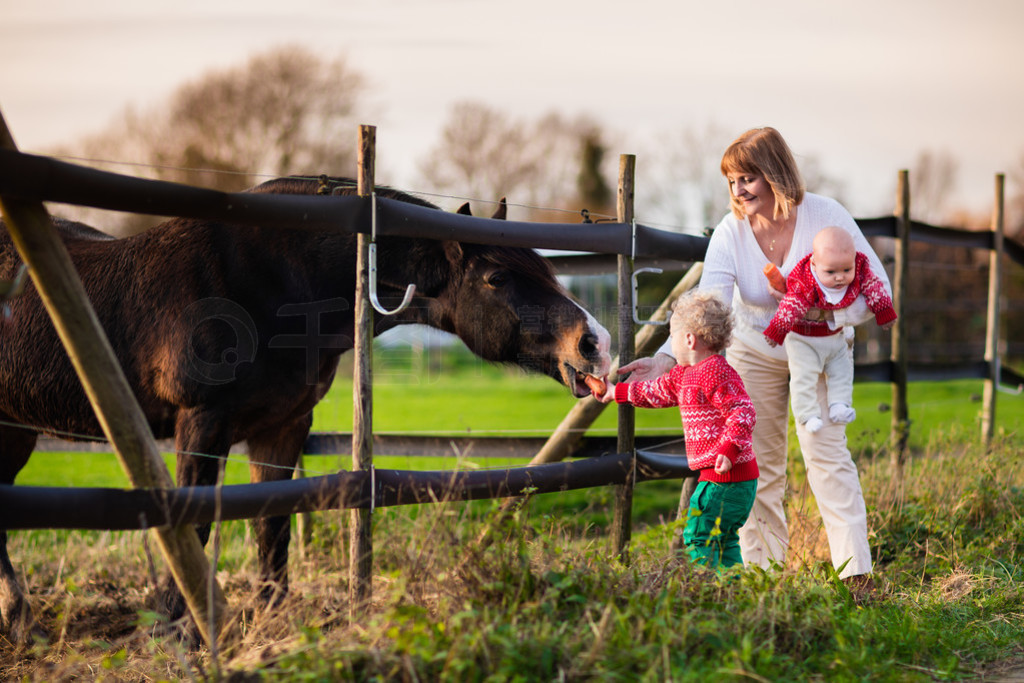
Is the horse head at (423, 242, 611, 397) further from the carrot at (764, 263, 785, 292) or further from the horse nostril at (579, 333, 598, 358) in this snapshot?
the carrot at (764, 263, 785, 292)

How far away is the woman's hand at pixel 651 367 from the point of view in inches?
145

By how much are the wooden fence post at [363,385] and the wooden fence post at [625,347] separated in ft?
4.36

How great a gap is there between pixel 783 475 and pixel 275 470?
8.00 ft

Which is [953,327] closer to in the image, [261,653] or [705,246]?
[705,246]

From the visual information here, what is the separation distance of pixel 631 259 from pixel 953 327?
→ 19.1 meters

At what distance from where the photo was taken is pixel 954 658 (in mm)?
2928

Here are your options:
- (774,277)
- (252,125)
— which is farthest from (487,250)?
(252,125)

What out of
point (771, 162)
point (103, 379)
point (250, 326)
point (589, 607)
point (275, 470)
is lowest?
point (589, 607)

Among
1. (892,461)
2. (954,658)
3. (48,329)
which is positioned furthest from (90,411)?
(892,461)

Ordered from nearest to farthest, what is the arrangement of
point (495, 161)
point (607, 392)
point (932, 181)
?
1. point (607, 392)
2. point (495, 161)
3. point (932, 181)

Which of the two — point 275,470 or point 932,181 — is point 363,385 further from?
point 932,181

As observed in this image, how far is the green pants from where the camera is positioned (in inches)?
134

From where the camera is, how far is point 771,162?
3590 mm

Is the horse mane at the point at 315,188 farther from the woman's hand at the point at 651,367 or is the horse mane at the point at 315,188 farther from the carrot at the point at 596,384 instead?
the woman's hand at the point at 651,367
